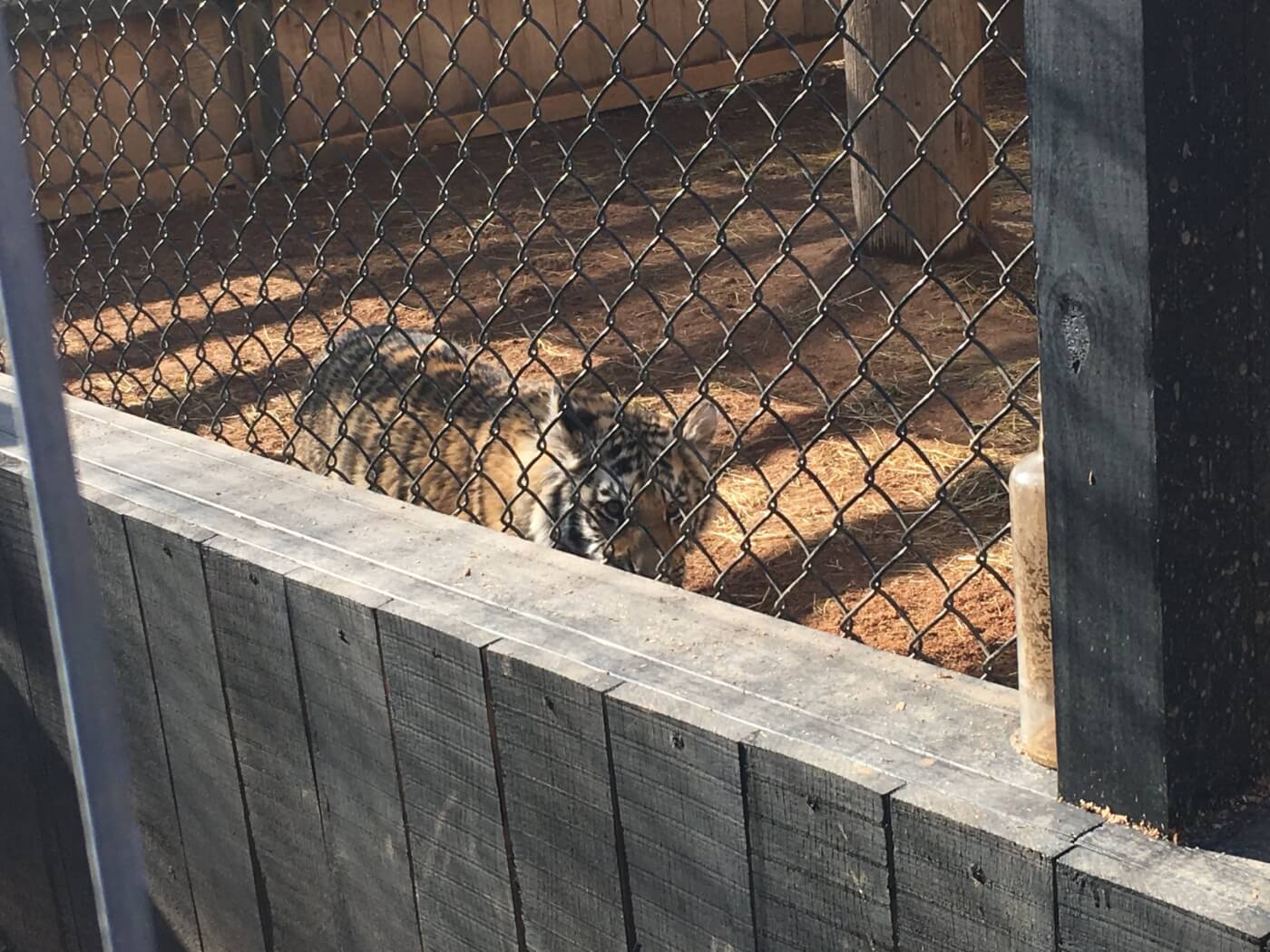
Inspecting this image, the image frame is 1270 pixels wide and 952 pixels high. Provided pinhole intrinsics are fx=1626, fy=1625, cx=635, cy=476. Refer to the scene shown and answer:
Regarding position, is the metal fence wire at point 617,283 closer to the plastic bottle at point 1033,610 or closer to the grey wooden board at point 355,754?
the plastic bottle at point 1033,610

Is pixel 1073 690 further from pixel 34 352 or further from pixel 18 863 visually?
pixel 18 863

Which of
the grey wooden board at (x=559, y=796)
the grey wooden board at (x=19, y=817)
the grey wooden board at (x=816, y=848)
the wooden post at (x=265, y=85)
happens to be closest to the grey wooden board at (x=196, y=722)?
the grey wooden board at (x=19, y=817)

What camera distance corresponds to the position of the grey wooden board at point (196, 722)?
3113 mm

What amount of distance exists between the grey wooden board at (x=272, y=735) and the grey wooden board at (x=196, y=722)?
0.05m

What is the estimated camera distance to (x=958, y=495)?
17.5ft

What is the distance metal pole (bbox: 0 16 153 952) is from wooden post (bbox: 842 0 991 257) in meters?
5.86

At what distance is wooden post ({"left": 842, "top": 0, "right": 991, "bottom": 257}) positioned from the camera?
6.93 meters

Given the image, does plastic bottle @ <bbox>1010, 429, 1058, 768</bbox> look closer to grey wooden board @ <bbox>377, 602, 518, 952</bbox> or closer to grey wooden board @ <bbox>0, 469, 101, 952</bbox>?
grey wooden board @ <bbox>377, 602, 518, 952</bbox>

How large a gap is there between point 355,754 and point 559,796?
524mm

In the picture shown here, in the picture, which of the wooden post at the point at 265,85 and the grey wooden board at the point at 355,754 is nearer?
the grey wooden board at the point at 355,754

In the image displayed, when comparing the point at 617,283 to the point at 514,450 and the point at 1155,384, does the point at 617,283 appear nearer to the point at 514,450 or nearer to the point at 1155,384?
the point at 514,450

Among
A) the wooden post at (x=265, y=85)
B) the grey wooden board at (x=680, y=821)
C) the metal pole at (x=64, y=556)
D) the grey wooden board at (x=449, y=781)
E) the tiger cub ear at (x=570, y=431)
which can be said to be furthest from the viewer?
the wooden post at (x=265, y=85)

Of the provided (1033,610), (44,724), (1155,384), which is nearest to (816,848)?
(1033,610)

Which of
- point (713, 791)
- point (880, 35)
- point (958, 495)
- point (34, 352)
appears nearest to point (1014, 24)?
point (880, 35)
